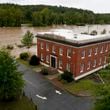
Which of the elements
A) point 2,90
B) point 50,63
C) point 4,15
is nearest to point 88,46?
point 50,63

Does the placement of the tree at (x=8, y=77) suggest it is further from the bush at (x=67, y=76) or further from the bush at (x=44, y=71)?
the bush at (x=44, y=71)

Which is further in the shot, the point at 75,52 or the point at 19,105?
the point at 75,52

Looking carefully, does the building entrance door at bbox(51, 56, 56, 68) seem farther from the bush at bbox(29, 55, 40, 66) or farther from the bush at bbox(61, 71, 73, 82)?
the bush at bbox(61, 71, 73, 82)

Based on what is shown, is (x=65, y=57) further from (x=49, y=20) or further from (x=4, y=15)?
(x=49, y=20)

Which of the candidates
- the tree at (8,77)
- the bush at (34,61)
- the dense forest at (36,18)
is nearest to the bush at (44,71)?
the bush at (34,61)

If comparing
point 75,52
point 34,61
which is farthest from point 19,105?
point 34,61

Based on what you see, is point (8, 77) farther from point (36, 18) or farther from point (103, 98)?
point (36, 18)

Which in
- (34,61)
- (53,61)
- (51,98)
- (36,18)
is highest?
(36,18)
